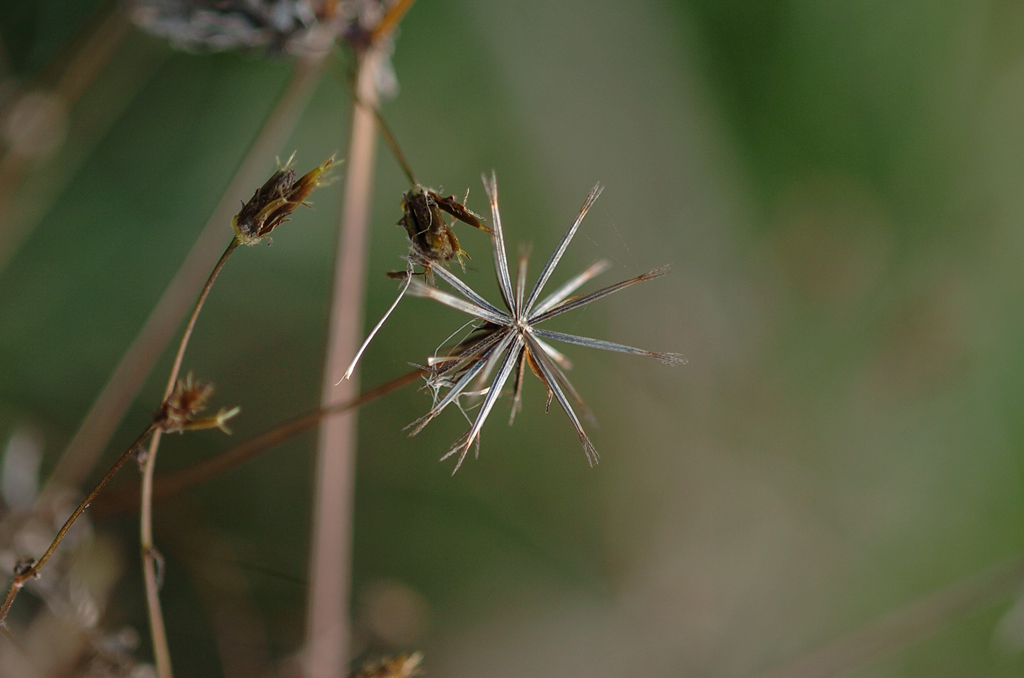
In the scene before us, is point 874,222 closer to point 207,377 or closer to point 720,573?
point 720,573

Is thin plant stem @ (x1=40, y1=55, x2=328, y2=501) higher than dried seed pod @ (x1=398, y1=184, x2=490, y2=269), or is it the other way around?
thin plant stem @ (x1=40, y1=55, x2=328, y2=501)

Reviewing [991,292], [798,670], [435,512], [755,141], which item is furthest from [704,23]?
[798,670]

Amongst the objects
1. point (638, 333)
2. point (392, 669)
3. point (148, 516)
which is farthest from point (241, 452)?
point (638, 333)

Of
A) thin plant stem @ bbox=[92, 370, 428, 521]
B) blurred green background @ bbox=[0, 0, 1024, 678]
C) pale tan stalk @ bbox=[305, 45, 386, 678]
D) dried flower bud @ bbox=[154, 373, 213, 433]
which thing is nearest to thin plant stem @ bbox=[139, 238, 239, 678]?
dried flower bud @ bbox=[154, 373, 213, 433]

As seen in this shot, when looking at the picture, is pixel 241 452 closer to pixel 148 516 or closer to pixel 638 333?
pixel 148 516

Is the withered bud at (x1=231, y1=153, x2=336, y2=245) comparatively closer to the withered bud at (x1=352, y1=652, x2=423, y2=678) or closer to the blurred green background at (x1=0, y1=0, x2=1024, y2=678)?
the withered bud at (x1=352, y1=652, x2=423, y2=678)

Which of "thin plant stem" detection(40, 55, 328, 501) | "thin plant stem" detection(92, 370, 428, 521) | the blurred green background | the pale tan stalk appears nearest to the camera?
"thin plant stem" detection(92, 370, 428, 521)
